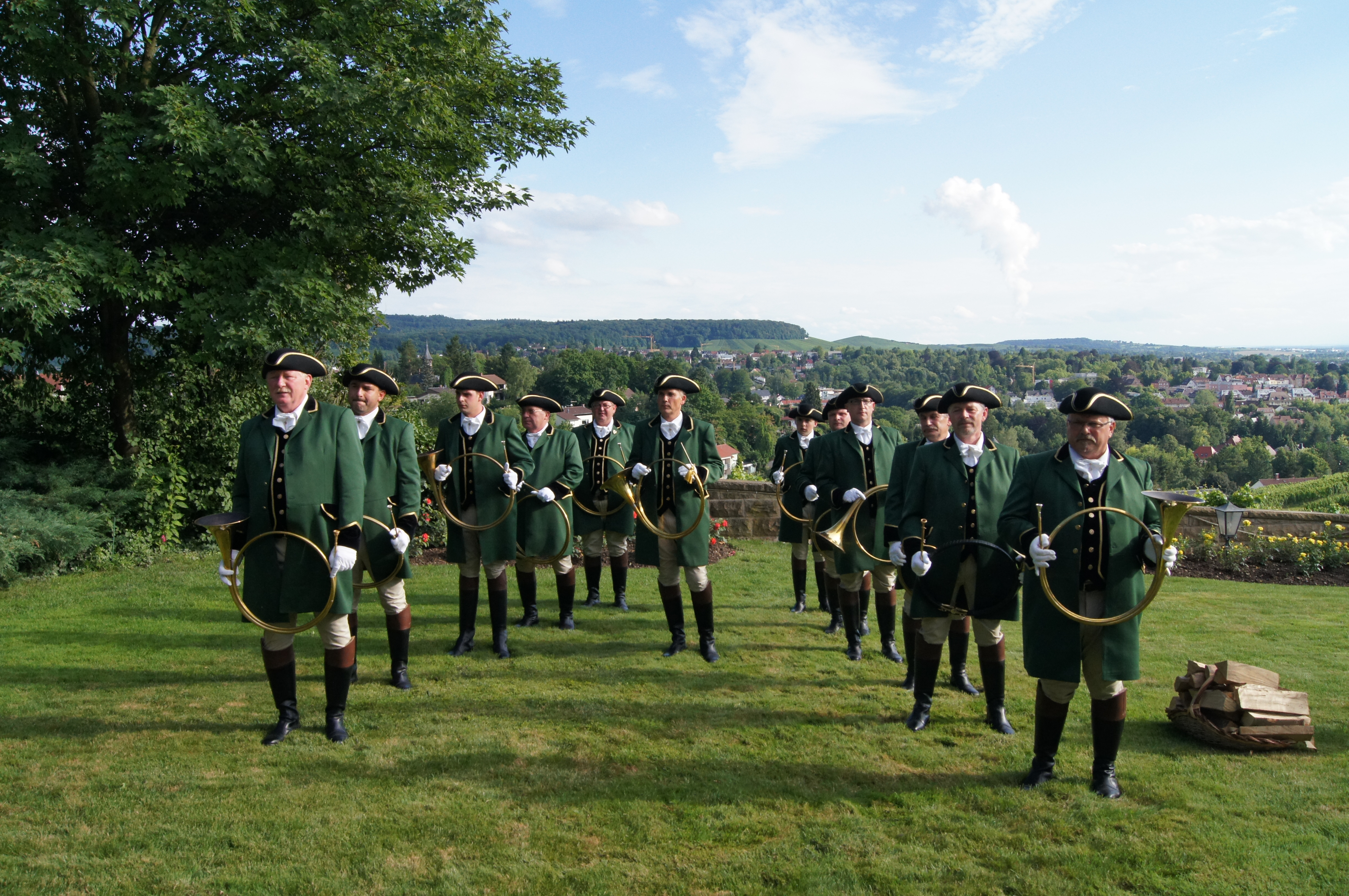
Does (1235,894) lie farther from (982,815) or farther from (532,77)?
(532,77)

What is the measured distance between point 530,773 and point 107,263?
8537 millimetres

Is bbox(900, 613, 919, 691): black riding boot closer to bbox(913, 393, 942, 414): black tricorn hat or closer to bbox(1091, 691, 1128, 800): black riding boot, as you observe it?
bbox(913, 393, 942, 414): black tricorn hat

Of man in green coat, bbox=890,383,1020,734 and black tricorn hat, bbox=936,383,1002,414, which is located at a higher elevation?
black tricorn hat, bbox=936,383,1002,414

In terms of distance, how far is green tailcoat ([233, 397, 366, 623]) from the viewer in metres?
4.93

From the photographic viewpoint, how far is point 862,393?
717 cm

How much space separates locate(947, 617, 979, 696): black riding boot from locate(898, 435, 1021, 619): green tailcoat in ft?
2.91

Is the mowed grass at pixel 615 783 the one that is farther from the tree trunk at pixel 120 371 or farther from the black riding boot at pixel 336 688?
the tree trunk at pixel 120 371

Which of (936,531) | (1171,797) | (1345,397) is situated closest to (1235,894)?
(1171,797)

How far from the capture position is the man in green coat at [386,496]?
5.89m

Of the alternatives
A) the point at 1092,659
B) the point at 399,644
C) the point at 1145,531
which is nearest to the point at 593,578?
the point at 399,644

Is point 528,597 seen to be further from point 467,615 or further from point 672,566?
point 672,566

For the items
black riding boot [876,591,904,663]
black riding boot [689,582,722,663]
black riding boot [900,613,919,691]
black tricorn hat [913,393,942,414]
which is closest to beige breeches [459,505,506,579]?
black riding boot [689,582,722,663]

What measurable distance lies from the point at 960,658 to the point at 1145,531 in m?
2.34

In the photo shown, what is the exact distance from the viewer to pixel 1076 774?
473 centimetres
